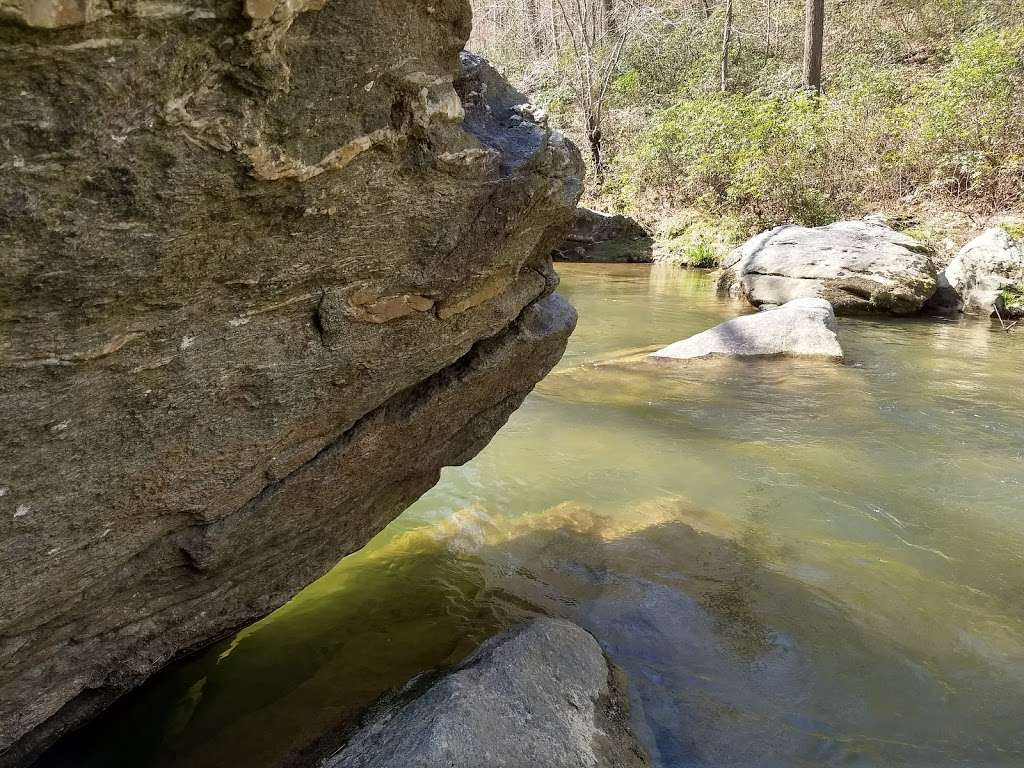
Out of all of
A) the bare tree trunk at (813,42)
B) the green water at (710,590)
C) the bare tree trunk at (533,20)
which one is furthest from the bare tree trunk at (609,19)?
the green water at (710,590)

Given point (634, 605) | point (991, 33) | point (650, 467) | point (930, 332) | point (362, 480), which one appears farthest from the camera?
point (991, 33)

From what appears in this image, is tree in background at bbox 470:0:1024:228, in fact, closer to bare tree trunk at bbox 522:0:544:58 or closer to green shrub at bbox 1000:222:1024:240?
bare tree trunk at bbox 522:0:544:58

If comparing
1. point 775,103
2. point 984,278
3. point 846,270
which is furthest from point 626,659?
point 775,103

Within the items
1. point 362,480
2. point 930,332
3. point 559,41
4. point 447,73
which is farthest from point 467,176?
point 559,41

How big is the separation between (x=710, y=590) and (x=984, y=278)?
28.4 feet

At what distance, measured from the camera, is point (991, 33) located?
1250cm

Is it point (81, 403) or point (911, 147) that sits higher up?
point (911, 147)

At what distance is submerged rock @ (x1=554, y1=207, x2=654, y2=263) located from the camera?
17125mm

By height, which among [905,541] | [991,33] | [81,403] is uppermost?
[991,33]

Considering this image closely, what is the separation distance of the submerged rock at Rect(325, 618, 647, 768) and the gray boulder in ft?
31.2

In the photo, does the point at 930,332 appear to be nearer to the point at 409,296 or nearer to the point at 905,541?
the point at 905,541

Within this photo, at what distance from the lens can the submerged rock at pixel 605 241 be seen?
17.1 meters

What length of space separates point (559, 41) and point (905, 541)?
2453 cm

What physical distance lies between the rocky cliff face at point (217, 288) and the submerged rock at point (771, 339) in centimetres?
548
